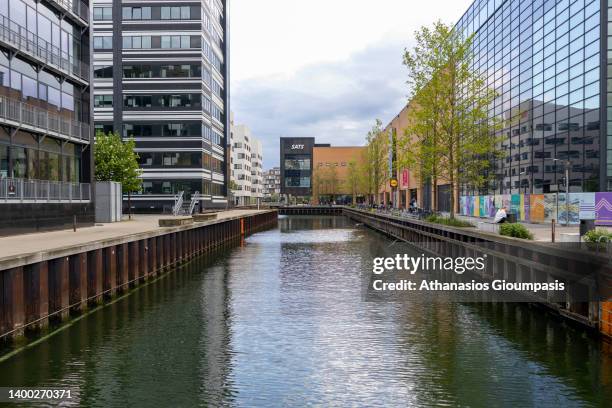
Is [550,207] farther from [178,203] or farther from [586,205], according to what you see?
[178,203]

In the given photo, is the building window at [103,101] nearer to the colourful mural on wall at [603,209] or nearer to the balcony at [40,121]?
the balcony at [40,121]

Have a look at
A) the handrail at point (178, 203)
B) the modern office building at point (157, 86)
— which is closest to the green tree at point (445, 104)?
the handrail at point (178, 203)

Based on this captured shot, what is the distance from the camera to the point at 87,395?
1412cm

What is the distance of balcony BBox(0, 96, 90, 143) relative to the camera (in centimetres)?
3584

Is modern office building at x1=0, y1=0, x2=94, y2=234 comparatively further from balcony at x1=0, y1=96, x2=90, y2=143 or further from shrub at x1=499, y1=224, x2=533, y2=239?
shrub at x1=499, y1=224, x2=533, y2=239

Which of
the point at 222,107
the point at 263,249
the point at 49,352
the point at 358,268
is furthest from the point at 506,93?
the point at 49,352

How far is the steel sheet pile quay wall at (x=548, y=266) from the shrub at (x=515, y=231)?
0.65m

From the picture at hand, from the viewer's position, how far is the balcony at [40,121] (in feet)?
118

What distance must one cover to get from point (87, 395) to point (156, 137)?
8220 centimetres

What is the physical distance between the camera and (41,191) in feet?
129

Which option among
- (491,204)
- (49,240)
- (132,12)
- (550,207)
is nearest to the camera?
(49,240)

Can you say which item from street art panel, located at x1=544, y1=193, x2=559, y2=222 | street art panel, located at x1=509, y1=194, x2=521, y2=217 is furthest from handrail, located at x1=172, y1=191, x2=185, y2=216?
street art panel, located at x1=544, y1=193, x2=559, y2=222

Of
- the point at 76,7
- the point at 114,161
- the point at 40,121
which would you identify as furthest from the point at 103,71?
the point at 40,121

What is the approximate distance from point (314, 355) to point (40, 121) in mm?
29657
